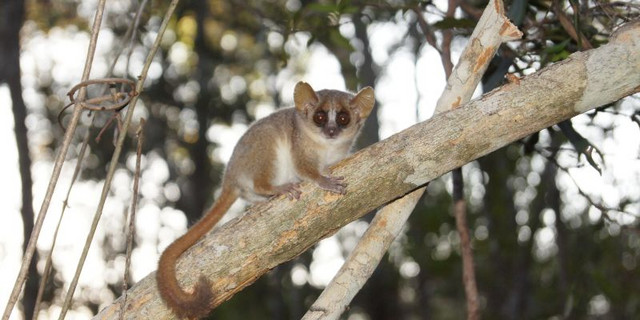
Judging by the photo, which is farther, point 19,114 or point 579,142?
point 19,114

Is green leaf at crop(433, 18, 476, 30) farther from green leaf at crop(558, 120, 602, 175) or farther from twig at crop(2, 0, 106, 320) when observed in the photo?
twig at crop(2, 0, 106, 320)

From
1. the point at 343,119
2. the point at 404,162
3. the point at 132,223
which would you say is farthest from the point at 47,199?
the point at 343,119

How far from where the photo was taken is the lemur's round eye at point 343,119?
436 cm

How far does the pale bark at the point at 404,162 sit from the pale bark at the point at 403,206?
0.21 meters

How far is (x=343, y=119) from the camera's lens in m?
4.36

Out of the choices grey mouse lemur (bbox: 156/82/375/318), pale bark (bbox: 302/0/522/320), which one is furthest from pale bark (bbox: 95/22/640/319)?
grey mouse lemur (bbox: 156/82/375/318)

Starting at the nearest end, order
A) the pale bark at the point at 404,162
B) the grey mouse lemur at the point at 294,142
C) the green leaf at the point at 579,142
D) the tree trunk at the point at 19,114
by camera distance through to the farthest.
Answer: the pale bark at the point at 404,162 < the green leaf at the point at 579,142 < the grey mouse lemur at the point at 294,142 < the tree trunk at the point at 19,114

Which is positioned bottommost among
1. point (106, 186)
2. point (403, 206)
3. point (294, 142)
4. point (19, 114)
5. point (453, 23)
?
point (403, 206)

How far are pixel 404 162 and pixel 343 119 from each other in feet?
5.25

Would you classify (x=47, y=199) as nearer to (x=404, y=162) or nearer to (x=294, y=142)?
(x=404, y=162)

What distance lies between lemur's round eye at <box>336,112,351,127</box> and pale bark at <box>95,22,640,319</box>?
1475mm

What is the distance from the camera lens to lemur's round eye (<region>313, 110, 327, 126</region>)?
429cm

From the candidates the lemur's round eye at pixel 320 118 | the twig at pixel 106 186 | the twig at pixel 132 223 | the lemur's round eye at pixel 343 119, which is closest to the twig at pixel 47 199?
the twig at pixel 106 186

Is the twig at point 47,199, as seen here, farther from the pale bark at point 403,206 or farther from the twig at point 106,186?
the pale bark at point 403,206
